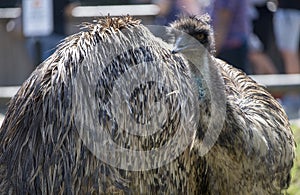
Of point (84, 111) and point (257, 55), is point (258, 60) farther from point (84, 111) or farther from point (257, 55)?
point (84, 111)

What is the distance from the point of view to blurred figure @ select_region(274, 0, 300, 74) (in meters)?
12.0

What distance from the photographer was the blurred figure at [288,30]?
39.5ft

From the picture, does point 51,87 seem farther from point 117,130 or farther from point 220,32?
point 220,32

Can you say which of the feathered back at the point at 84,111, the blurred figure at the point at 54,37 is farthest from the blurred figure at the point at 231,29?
the feathered back at the point at 84,111

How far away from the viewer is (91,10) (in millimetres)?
13023

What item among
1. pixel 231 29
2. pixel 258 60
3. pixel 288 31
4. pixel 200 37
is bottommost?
pixel 258 60

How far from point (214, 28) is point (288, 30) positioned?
9.32 feet

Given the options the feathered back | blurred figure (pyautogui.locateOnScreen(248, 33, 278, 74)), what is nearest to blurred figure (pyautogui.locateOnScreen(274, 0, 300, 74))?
blurred figure (pyautogui.locateOnScreen(248, 33, 278, 74))

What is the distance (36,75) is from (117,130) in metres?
0.56

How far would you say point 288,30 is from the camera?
12.0 m

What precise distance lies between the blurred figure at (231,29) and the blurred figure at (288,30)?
6.53 ft

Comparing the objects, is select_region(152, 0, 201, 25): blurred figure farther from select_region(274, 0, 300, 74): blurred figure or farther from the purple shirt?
select_region(274, 0, 300, 74): blurred figure

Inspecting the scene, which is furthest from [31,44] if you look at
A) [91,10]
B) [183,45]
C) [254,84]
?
[183,45]

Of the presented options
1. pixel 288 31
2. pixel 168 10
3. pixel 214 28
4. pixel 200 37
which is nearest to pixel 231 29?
pixel 214 28
